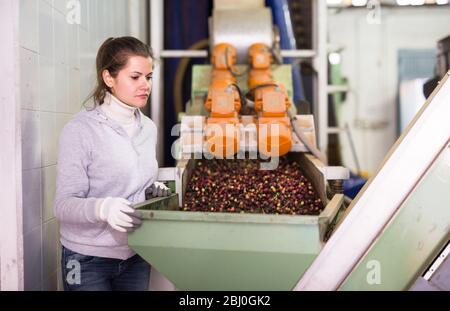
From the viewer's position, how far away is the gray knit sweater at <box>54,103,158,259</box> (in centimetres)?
137

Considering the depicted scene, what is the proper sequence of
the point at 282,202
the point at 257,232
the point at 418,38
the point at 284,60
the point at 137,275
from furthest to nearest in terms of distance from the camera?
the point at 418,38
the point at 284,60
the point at 282,202
the point at 137,275
the point at 257,232

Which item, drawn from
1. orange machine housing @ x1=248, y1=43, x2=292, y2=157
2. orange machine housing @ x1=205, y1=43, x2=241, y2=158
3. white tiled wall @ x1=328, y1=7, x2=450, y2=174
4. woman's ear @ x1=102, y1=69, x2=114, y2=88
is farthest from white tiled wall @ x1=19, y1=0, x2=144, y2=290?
white tiled wall @ x1=328, y1=7, x2=450, y2=174

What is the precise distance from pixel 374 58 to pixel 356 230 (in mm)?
5184

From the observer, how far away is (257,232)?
1.29 metres

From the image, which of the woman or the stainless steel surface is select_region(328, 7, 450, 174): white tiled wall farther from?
the woman

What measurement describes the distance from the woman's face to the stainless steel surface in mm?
1646

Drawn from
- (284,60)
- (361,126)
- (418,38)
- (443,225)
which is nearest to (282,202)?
(443,225)

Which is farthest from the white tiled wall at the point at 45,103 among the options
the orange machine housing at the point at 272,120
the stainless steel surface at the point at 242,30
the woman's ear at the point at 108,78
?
the stainless steel surface at the point at 242,30

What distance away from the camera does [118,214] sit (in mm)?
1309

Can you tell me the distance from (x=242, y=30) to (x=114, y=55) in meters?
1.74

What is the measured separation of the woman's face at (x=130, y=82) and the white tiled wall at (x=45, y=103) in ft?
1.02

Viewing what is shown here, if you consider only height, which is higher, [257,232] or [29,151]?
[29,151]

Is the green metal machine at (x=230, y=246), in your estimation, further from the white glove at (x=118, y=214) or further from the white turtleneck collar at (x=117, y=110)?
the white turtleneck collar at (x=117, y=110)
